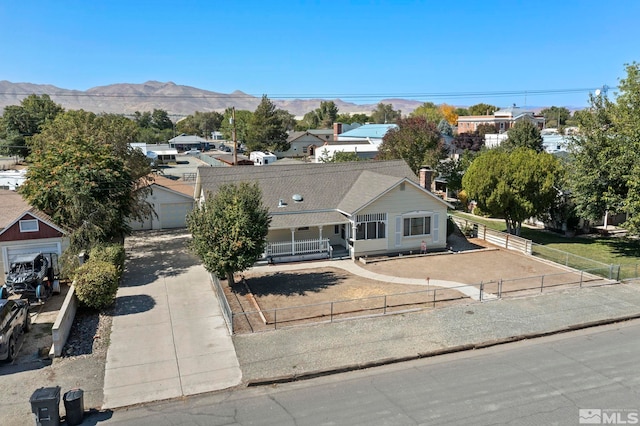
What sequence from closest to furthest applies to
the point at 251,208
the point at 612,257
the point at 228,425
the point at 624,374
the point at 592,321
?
the point at 228,425 < the point at 624,374 < the point at 592,321 < the point at 251,208 < the point at 612,257

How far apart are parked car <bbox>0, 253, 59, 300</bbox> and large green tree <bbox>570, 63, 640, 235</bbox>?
99.1ft

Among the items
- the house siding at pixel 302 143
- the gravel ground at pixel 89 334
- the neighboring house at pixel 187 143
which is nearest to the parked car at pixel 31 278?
the gravel ground at pixel 89 334

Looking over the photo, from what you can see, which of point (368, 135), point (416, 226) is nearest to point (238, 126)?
point (368, 135)

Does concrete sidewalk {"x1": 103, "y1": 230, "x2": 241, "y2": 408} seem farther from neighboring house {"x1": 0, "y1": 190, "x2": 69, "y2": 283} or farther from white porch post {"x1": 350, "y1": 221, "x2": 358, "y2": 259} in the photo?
white porch post {"x1": 350, "y1": 221, "x2": 358, "y2": 259}

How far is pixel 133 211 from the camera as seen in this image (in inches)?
1088

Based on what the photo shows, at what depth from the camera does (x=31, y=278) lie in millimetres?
21391

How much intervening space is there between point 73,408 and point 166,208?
85.1 feet

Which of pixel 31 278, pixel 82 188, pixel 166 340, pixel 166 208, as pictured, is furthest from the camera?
pixel 166 208

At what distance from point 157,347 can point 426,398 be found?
907 cm

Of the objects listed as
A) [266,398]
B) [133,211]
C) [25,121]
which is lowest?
[266,398]

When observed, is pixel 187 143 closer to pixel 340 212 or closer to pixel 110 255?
pixel 340 212

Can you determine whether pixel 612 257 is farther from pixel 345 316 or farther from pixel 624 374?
pixel 345 316

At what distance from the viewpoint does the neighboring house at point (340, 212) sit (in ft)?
92.3

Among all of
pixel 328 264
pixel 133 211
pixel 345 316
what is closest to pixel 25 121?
pixel 133 211
